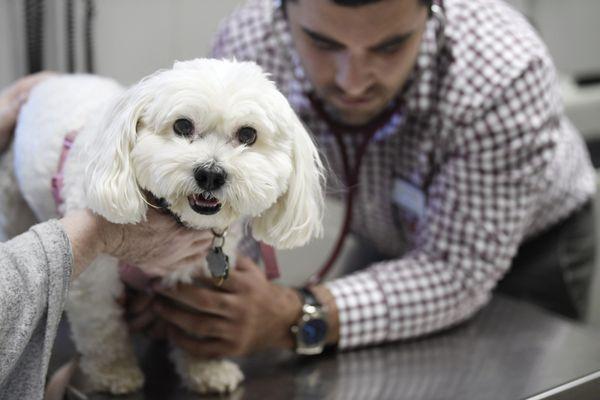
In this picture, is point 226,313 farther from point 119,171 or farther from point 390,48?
point 390,48

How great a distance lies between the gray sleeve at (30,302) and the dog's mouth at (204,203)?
144 millimetres

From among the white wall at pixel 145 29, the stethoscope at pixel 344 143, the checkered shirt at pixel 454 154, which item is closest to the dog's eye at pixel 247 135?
the checkered shirt at pixel 454 154

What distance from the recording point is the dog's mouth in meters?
0.81

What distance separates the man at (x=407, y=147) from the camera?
114 cm

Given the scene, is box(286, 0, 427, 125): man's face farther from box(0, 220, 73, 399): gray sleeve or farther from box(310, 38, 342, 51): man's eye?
box(0, 220, 73, 399): gray sleeve

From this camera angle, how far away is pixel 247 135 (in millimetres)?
840

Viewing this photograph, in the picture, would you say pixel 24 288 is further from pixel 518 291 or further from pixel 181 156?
pixel 518 291

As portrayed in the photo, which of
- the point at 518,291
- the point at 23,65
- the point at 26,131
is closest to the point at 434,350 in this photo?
the point at 518,291

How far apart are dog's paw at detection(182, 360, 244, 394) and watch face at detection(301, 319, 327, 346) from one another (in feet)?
0.45

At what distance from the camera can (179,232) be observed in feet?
2.97

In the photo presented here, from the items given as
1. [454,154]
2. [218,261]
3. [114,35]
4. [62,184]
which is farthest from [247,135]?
[114,35]

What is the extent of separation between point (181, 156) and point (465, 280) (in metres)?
0.68

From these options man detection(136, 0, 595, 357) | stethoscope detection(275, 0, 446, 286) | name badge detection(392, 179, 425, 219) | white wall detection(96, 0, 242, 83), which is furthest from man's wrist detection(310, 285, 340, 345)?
white wall detection(96, 0, 242, 83)

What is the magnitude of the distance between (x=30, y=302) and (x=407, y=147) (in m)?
0.80
